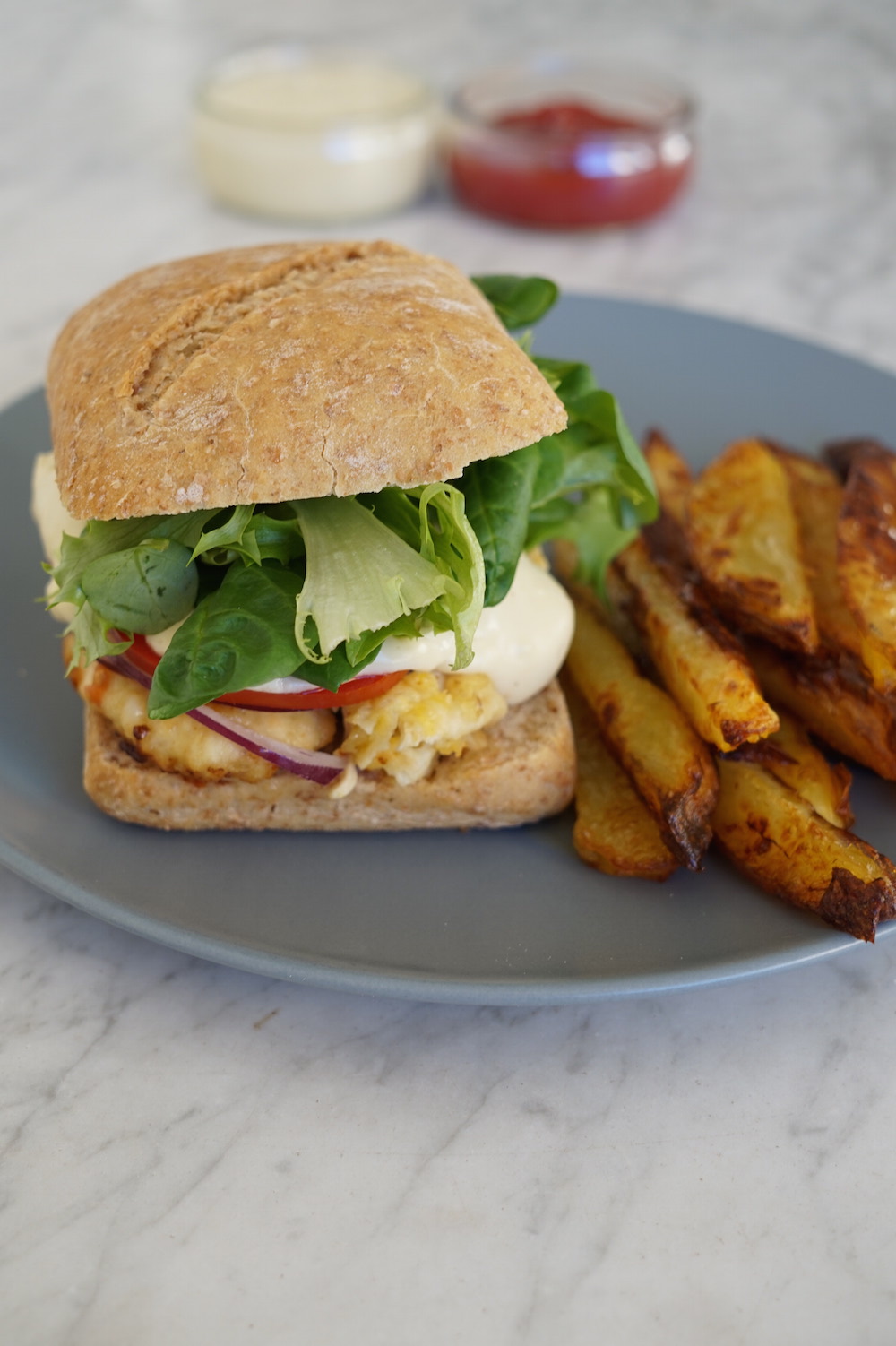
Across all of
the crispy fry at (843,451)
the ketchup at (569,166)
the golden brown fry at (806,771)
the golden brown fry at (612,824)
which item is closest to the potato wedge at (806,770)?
the golden brown fry at (806,771)

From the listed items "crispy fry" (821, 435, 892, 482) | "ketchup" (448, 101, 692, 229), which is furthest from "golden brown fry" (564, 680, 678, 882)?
"ketchup" (448, 101, 692, 229)

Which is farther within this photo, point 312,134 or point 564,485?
point 312,134

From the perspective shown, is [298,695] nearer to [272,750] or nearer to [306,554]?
[272,750]

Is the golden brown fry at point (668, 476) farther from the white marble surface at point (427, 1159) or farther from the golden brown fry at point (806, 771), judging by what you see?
the white marble surface at point (427, 1159)

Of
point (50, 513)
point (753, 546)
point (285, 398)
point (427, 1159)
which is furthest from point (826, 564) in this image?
point (50, 513)

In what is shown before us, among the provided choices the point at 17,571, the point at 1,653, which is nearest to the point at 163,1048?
the point at 1,653

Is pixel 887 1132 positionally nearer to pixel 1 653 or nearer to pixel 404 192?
pixel 1 653

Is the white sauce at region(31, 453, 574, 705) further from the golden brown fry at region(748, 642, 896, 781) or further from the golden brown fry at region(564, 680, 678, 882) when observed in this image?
the golden brown fry at region(748, 642, 896, 781)

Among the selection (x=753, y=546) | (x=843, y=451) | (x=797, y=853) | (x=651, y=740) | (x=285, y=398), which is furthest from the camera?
(x=843, y=451)

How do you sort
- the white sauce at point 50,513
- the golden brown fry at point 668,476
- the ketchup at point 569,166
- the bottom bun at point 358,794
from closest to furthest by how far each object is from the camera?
the bottom bun at point 358,794 < the white sauce at point 50,513 < the golden brown fry at point 668,476 < the ketchup at point 569,166
